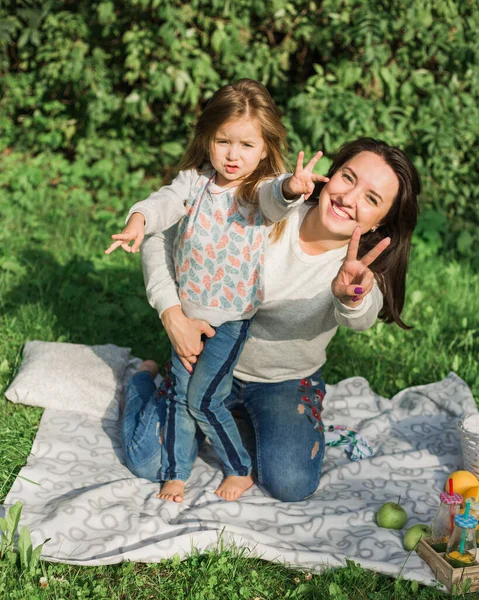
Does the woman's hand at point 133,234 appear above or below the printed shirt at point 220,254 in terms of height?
above

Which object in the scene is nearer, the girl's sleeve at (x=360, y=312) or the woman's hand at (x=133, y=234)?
the woman's hand at (x=133, y=234)

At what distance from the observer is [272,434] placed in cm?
313

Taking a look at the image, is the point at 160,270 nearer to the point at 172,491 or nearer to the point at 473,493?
the point at 172,491

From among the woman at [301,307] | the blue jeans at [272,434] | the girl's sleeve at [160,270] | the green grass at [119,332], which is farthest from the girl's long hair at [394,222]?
the green grass at [119,332]

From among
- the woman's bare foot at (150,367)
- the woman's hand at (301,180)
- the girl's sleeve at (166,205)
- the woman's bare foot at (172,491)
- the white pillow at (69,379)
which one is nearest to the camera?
the woman's hand at (301,180)

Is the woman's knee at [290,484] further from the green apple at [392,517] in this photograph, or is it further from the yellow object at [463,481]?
the yellow object at [463,481]

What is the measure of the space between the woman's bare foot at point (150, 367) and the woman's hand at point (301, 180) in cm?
138

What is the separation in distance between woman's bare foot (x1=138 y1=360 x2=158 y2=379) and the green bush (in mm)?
2606

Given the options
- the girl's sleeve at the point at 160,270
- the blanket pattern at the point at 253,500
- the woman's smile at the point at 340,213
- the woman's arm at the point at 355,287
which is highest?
the woman's smile at the point at 340,213

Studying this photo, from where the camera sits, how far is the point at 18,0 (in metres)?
6.33

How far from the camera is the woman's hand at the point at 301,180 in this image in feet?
8.03

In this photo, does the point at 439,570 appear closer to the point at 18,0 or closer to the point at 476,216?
the point at 476,216

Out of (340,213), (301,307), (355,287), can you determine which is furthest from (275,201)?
(301,307)

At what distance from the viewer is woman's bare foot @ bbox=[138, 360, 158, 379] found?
362cm
